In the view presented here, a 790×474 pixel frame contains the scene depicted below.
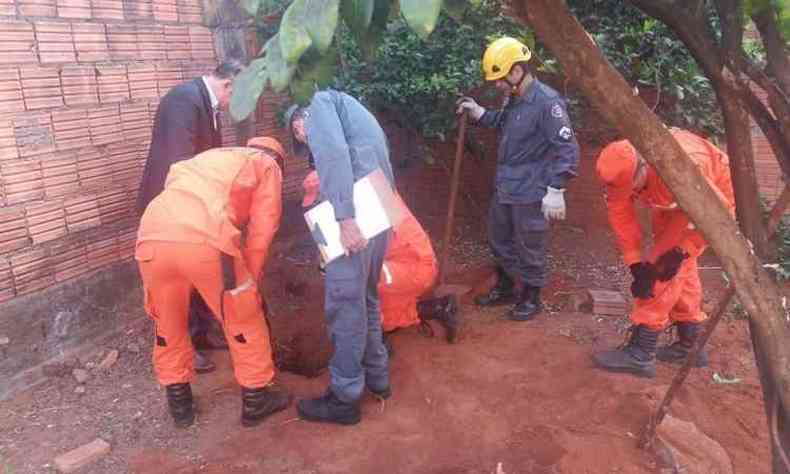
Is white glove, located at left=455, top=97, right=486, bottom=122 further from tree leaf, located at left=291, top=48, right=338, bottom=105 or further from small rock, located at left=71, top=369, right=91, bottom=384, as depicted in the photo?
tree leaf, located at left=291, top=48, right=338, bottom=105

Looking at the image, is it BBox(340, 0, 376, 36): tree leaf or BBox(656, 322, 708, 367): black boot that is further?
BBox(656, 322, 708, 367): black boot

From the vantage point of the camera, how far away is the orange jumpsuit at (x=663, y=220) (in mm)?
3469

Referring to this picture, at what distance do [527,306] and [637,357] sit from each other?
108 cm

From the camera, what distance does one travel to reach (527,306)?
4773 millimetres

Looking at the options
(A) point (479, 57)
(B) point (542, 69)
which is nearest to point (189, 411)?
(A) point (479, 57)

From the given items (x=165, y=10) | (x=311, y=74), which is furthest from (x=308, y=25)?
(x=165, y=10)

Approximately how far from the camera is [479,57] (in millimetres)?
5062

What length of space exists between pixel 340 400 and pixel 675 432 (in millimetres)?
1723

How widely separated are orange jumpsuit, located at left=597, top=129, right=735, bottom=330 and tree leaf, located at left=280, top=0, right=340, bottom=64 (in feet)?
8.88

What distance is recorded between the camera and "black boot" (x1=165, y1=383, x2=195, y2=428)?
3338 mm

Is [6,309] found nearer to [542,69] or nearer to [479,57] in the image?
[479,57]

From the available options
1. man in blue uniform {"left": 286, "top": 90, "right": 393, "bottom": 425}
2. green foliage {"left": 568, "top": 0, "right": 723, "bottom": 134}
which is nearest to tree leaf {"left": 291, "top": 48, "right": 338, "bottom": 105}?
man in blue uniform {"left": 286, "top": 90, "right": 393, "bottom": 425}

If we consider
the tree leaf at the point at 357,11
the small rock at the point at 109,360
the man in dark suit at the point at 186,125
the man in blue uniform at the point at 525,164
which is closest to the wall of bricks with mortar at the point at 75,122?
the man in dark suit at the point at 186,125

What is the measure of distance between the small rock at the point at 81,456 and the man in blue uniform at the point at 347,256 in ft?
3.31
